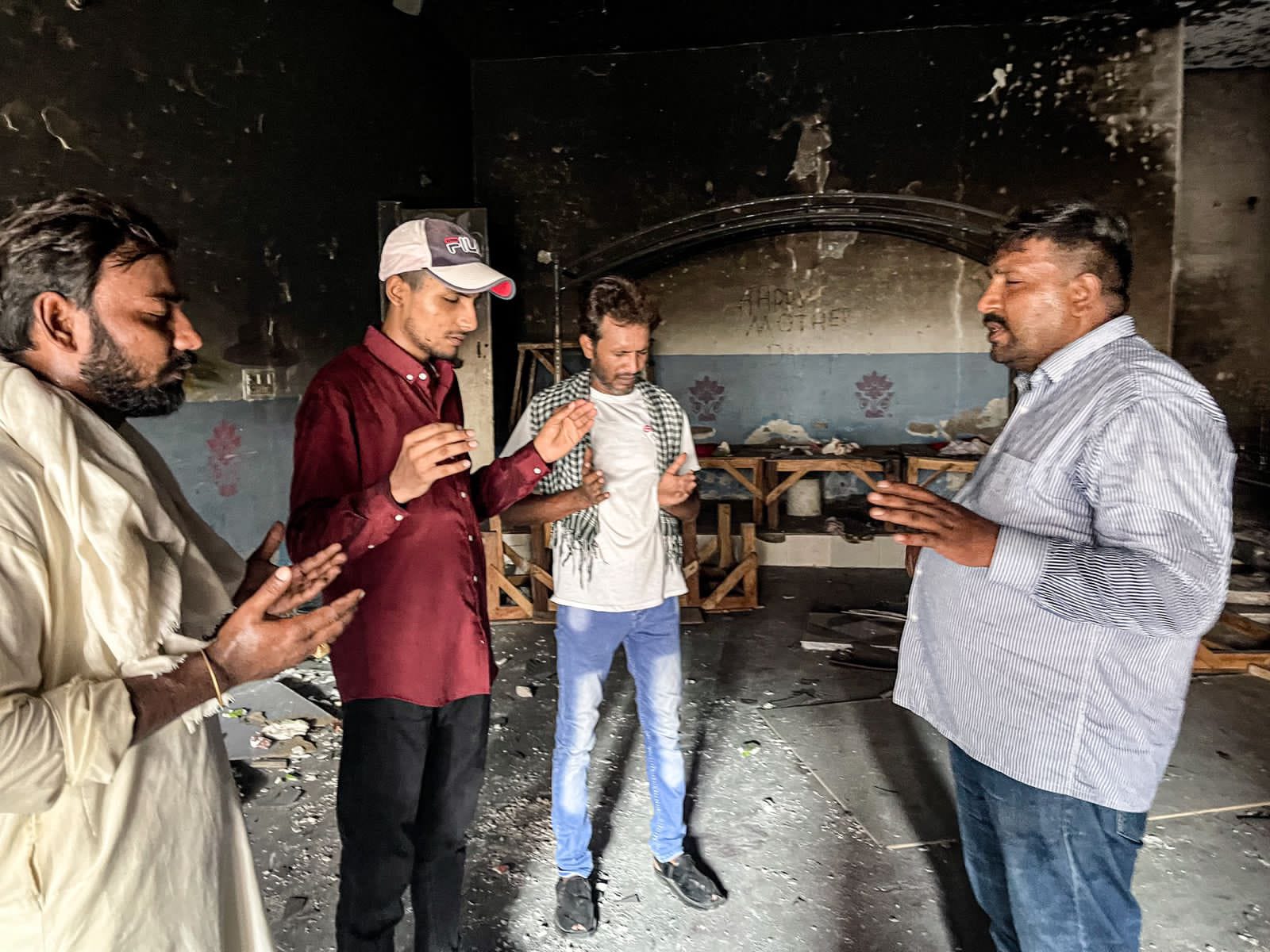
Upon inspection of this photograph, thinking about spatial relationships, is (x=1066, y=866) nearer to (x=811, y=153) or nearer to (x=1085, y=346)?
(x=1085, y=346)

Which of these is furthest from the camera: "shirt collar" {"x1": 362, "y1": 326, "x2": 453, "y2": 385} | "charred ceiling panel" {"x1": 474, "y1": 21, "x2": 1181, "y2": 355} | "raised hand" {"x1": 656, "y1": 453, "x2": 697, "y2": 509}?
"charred ceiling panel" {"x1": 474, "y1": 21, "x2": 1181, "y2": 355}

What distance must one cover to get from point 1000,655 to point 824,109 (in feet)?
21.6

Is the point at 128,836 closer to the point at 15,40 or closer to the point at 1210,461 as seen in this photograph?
the point at 1210,461

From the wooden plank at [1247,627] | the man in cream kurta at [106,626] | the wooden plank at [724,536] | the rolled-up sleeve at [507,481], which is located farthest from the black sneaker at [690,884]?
the wooden plank at [1247,627]

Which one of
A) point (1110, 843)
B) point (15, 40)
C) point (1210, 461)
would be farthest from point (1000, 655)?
point (15, 40)

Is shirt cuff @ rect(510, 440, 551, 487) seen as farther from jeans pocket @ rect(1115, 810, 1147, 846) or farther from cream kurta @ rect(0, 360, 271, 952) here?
jeans pocket @ rect(1115, 810, 1147, 846)

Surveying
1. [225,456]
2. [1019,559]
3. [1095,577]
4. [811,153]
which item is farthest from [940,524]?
[811,153]

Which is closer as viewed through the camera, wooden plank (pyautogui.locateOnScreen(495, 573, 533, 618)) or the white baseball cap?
the white baseball cap

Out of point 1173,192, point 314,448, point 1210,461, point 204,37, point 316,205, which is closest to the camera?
point 1210,461

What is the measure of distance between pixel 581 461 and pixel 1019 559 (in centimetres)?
142

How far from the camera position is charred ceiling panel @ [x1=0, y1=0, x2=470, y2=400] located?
134 inches

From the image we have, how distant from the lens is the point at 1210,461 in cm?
144

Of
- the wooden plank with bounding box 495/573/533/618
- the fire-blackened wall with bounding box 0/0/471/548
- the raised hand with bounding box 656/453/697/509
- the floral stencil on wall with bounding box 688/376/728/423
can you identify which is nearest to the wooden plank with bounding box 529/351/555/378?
the floral stencil on wall with bounding box 688/376/728/423

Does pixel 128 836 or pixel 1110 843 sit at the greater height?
pixel 128 836
